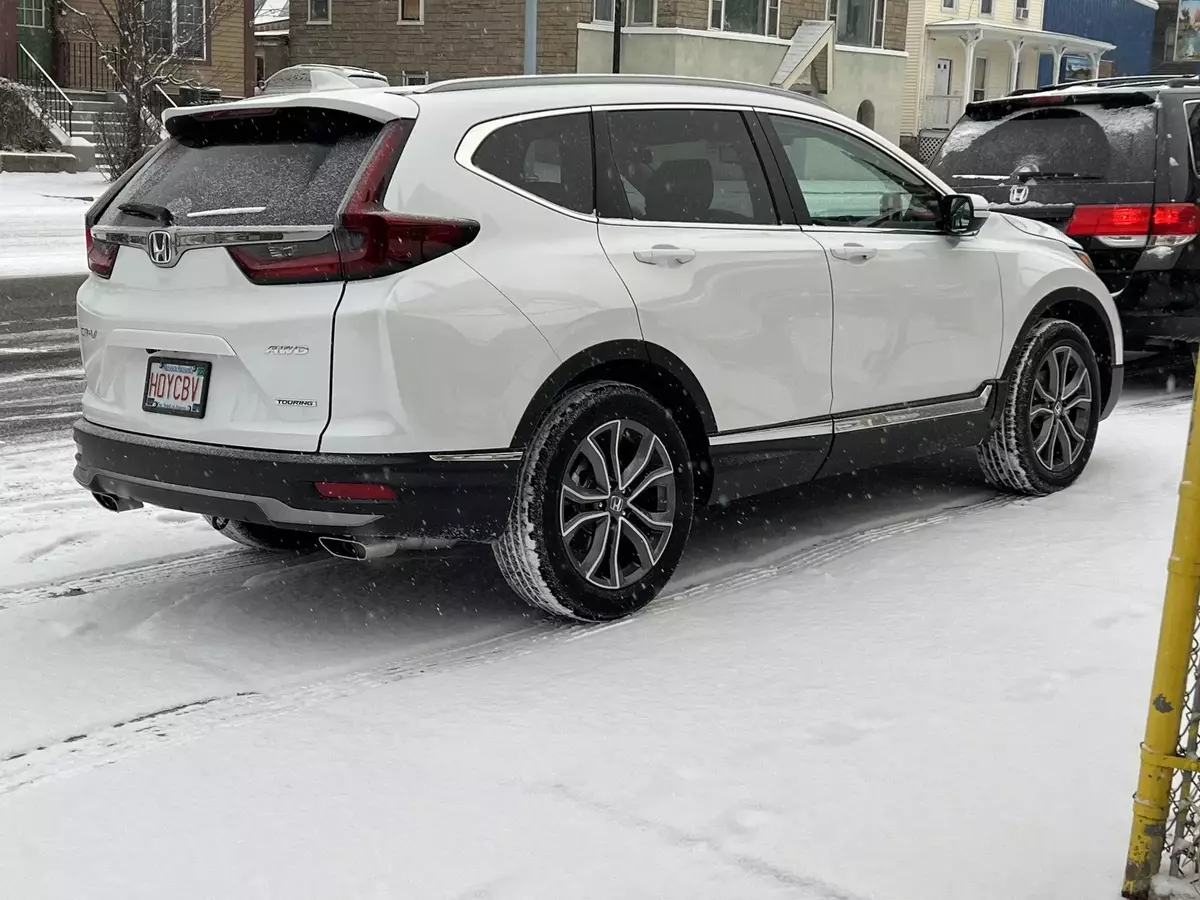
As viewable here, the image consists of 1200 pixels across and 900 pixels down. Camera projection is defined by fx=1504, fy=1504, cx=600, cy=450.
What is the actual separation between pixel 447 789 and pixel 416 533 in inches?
42.8

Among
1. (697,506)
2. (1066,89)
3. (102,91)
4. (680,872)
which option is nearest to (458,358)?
(697,506)

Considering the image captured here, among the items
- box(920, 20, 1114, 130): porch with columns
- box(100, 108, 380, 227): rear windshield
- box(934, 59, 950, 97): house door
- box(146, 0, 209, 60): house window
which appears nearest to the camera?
box(100, 108, 380, 227): rear windshield

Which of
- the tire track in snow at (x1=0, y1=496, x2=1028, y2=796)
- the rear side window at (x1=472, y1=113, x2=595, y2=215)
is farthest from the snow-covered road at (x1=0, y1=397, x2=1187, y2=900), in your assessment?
the rear side window at (x1=472, y1=113, x2=595, y2=215)

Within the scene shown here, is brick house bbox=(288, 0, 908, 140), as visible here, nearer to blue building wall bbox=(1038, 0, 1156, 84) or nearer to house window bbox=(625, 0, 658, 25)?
house window bbox=(625, 0, 658, 25)

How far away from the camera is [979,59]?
5241cm

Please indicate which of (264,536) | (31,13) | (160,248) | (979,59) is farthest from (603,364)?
(979,59)

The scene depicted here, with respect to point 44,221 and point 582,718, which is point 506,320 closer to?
point 582,718

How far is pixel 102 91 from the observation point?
104 ft

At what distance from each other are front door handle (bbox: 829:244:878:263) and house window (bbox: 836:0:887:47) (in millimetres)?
36357

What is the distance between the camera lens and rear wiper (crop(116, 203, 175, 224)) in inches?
191

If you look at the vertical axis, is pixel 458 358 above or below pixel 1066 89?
below

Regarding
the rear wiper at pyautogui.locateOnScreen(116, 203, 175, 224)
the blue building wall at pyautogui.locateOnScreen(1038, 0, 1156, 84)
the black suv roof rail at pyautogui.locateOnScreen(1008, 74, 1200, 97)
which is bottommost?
the rear wiper at pyautogui.locateOnScreen(116, 203, 175, 224)

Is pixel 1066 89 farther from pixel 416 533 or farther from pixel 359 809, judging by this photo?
pixel 359 809

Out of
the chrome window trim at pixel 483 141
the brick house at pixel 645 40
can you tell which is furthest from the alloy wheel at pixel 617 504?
the brick house at pixel 645 40
